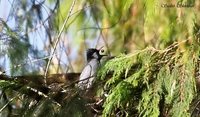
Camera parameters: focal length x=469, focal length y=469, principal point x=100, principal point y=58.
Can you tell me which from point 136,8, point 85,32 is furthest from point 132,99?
point 85,32

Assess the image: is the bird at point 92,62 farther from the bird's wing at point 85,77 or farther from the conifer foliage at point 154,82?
the conifer foliage at point 154,82

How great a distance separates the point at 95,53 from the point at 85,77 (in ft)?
0.92

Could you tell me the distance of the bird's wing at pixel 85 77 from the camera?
4.80 ft

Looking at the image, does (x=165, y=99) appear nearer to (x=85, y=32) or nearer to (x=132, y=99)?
(x=132, y=99)

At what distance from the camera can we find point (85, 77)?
172 cm

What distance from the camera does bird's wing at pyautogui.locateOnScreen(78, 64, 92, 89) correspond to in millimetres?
1462

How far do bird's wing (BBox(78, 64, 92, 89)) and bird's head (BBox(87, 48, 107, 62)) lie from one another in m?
0.08

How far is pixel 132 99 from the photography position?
135 cm

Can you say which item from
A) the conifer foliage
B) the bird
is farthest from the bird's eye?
the conifer foliage

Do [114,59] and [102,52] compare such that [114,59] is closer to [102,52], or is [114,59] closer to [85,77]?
[85,77]

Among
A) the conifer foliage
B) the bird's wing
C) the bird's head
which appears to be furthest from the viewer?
the bird's head

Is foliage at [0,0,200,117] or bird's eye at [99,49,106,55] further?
bird's eye at [99,49,106,55]

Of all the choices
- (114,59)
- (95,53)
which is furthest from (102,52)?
(114,59)

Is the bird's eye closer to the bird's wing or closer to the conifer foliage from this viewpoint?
the bird's wing
